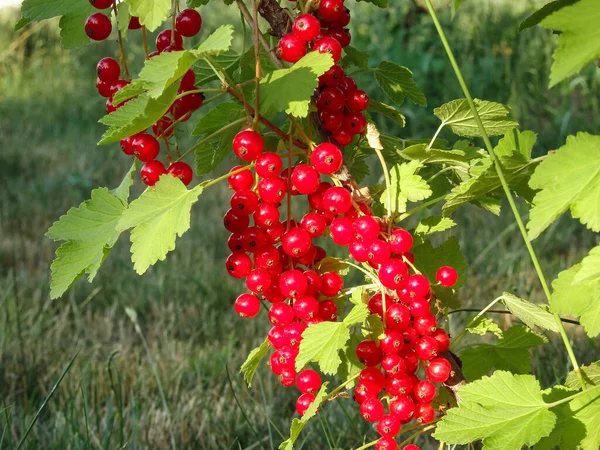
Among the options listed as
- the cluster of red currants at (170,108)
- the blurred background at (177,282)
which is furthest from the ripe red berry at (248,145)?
the blurred background at (177,282)

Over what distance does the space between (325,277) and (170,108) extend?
314mm

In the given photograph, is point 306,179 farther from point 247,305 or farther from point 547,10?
point 547,10

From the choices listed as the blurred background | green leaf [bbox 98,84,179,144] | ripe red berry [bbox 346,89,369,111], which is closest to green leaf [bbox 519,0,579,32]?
ripe red berry [bbox 346,89,369,111]

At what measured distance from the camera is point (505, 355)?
1.20 metres

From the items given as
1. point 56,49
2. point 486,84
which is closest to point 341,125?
point 486,84

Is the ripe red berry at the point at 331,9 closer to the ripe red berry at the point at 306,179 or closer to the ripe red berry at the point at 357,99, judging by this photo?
the ripe red berry at the point at 357,99

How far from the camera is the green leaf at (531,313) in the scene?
1.05 m

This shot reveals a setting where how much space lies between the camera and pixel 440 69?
14.4 ft

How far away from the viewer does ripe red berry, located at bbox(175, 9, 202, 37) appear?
1.17 meters

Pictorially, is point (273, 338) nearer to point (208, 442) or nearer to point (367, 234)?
point (367, 234)

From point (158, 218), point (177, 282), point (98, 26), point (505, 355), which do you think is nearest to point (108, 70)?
point (98, 26)

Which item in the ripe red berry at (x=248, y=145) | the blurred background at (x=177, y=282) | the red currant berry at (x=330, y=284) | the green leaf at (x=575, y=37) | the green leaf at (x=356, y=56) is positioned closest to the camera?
the green leaf at (x=575, y=37)

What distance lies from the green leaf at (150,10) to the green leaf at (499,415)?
573 millimetres

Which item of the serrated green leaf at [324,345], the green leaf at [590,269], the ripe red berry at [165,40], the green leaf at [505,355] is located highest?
the ripe red berry at [165,40]
